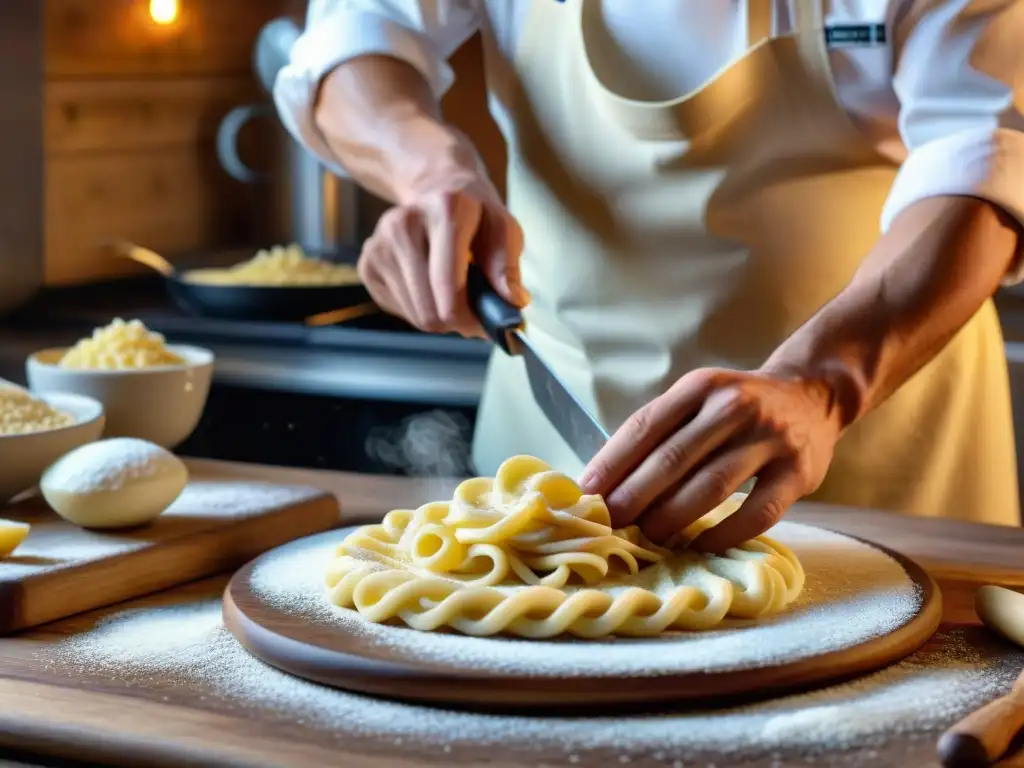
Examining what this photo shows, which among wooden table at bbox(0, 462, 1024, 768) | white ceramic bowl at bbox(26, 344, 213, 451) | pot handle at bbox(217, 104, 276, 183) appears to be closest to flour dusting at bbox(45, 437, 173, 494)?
wooden table at bbox(0, 462, 1024, 768)

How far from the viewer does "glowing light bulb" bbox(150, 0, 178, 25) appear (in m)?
3.02

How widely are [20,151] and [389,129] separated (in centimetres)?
132

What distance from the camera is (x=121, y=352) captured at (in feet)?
5.32

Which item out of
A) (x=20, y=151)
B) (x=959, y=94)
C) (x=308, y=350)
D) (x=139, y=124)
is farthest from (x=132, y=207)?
(x=959, y=94)

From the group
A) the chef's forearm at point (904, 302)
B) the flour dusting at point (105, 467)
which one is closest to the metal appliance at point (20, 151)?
the flour dusting at point (105, 467)

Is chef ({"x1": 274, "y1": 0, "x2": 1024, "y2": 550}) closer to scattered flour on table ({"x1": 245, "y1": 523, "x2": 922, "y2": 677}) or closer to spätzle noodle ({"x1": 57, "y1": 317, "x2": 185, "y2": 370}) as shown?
scattered flour on table ({"x1": 245, "y1": 523, "x2": 922, "y2": 677})

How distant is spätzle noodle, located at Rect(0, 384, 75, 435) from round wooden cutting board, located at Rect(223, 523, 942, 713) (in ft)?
1.14

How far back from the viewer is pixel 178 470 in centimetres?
134

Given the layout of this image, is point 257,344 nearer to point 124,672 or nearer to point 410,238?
point 410,238

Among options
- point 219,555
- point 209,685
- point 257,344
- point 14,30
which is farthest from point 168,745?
point 14,30

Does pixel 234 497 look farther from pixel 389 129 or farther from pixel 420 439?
pixel 420 439

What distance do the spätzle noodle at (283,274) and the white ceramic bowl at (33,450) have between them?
1.04 metres

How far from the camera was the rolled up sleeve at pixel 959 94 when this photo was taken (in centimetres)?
139

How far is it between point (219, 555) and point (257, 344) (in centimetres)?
116
